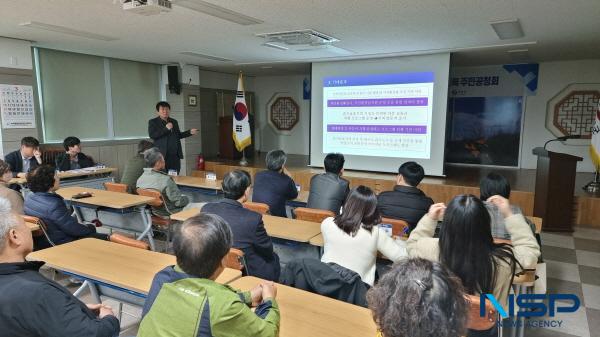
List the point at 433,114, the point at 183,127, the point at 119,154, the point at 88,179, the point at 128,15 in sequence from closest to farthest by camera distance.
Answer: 1. the point at 128,15
2. the point at 88,179
3. the point at 433,114
4. the point at 119,154
5. the point at 183,127

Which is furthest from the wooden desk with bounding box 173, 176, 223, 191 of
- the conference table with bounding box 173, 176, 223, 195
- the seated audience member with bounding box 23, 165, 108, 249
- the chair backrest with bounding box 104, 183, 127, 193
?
the seated audience member with bounding box 23, 165, 108, 249

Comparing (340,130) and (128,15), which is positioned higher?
(128,15)

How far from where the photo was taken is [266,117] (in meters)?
10.9

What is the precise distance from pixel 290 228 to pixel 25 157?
4338mm

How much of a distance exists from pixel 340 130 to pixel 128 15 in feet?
14.2

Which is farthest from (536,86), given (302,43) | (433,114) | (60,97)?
(60,97)

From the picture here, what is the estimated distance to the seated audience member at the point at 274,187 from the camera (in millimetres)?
3602

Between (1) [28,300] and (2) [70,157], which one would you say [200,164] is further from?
(1) [28,300]

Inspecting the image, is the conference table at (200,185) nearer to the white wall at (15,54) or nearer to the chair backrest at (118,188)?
the chair backrest at (118,188)

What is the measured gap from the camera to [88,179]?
549cm

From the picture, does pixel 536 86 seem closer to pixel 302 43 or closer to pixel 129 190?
pixel 302 43

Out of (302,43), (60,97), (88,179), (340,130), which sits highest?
(302,43)

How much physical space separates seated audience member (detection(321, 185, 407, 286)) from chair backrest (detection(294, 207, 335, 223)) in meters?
0.90

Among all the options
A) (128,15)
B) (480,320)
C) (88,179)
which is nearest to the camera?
(480,320)
